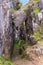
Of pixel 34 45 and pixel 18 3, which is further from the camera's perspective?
pixel 18 3

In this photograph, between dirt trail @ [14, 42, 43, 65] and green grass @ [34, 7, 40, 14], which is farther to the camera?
green grass @ [34, 7, 40, 14]

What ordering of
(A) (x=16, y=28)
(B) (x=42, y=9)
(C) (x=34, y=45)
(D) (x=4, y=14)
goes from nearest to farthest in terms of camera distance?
1. (D) (x=4, y=14)
2. (C) (x=34, y=45)
3. (A) (x=16, y=28)
4. (B) (x=42, y=9)

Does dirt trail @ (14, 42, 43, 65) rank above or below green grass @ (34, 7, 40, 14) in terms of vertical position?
below

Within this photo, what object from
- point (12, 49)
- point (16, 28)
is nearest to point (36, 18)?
point (16, 28)

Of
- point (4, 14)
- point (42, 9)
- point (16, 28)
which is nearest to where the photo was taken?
point (4, 14)

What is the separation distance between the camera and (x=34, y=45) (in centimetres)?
1530

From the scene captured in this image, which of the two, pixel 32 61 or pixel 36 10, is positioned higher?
pixel 36 10

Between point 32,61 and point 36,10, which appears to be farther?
point 36,10

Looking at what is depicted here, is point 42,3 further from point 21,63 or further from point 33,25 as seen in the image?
point 21,63

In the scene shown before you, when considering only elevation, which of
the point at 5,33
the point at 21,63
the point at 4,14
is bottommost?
the point at 21,63

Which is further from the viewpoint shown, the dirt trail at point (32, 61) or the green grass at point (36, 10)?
the green grass at point (36, 10)

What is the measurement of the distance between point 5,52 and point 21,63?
1146mm

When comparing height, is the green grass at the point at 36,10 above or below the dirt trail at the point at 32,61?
above

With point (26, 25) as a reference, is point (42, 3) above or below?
above
